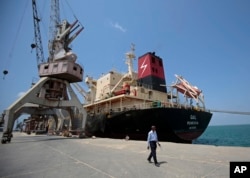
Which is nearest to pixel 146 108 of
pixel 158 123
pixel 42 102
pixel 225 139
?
pixel 158 123

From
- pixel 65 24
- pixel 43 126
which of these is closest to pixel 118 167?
pixel 65 24

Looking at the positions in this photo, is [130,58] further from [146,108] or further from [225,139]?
[225,139]

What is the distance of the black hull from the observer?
19312 mm

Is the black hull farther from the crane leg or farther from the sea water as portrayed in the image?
the sea water

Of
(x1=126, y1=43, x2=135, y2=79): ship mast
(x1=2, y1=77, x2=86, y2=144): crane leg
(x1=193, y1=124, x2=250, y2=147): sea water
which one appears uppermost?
(x1=126, y1=43, x2=135, y2=79): ship mast

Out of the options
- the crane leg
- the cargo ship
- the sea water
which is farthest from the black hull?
the sea water

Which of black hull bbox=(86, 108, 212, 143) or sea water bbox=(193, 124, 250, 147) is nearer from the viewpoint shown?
black hull bbox=(86, 108, 212, 143)

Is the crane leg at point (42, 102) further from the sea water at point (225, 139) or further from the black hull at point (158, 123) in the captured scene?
the sea water at point (225, 139)

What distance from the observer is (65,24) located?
29.7m

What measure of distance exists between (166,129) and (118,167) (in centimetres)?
1399

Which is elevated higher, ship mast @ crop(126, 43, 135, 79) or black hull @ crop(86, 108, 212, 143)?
ship mast @ crop(126, 43, 135, 79)

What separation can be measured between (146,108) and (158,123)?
2133 millimetres

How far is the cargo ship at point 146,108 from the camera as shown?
19.7 m

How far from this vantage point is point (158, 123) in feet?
63.4
